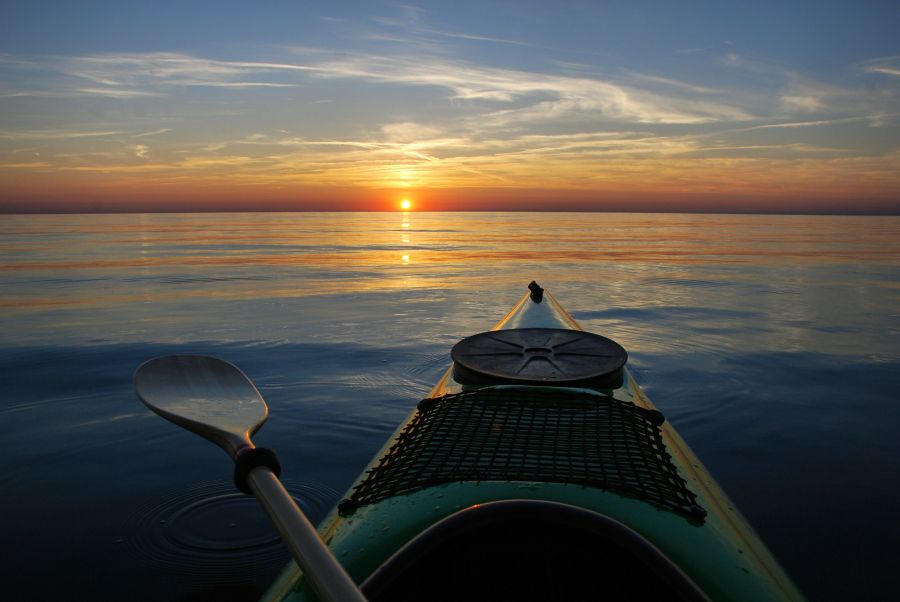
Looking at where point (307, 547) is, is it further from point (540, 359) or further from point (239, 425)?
point (540, 359)

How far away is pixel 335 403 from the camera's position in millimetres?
5859

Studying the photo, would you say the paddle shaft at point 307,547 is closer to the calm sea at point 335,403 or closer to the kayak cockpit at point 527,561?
the kayak cockpit at point 527,561

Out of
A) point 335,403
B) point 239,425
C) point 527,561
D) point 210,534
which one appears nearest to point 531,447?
point 527,561

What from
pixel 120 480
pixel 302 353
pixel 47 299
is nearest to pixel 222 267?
pixel 47 299

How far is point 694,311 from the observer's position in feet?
36.0

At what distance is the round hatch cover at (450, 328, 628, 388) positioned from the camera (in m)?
3.21

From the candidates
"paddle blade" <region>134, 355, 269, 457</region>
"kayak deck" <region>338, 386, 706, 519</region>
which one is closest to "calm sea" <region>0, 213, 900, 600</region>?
"paddle blade" <region>134, 355, 269, 457</region>

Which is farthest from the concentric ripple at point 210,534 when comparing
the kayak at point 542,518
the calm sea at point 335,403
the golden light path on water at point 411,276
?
the golden light path on water at point 411,276

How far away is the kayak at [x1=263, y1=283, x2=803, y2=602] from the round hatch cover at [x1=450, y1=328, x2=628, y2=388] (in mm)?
393

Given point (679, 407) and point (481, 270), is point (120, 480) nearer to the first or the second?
point (679, 407)

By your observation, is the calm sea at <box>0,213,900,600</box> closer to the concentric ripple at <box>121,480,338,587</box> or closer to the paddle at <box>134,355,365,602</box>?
the concentric ripple at <box>121,480,338,587</box>

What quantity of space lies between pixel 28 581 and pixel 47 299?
10.5 m

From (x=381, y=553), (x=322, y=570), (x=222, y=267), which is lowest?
(x=222, y=267)

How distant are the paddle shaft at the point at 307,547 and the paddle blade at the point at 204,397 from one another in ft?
2.42
